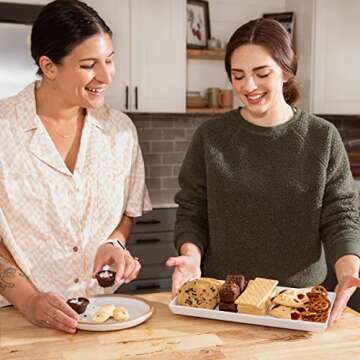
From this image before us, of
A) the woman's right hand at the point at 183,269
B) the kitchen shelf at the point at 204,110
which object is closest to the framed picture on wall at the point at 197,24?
the kitchen shelf at the point at 204,110

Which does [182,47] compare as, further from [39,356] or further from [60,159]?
[39,356]

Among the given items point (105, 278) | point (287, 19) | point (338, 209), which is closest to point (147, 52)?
point (287, 19)

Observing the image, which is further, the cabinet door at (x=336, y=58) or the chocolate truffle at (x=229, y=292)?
the cabinet door at (x=336, y=58)

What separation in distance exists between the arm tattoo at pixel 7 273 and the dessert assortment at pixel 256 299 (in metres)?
0.46

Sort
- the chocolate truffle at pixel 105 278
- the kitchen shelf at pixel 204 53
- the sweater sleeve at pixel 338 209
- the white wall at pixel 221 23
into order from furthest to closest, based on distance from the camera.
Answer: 1. the white wall at pixel 221 23
2. the kitchen shelf at pixel 204 53
3. the sweater sleeve at pixel 338 209
4. the chocolate truffle at pixel 105 278

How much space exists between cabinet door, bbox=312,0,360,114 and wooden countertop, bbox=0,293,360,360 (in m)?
2.47

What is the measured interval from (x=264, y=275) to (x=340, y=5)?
2410 millimetres

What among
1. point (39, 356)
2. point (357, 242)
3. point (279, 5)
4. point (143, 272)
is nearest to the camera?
point (39, 356)

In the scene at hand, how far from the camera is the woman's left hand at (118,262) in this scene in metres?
1.49

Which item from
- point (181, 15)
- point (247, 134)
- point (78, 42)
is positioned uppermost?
point (181, 15)

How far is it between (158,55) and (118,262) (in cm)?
229

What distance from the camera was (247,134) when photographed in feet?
A: 5.75

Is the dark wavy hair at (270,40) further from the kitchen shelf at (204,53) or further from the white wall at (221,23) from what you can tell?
the white wall at (221,23)

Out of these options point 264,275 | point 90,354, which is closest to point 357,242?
point 264,275
